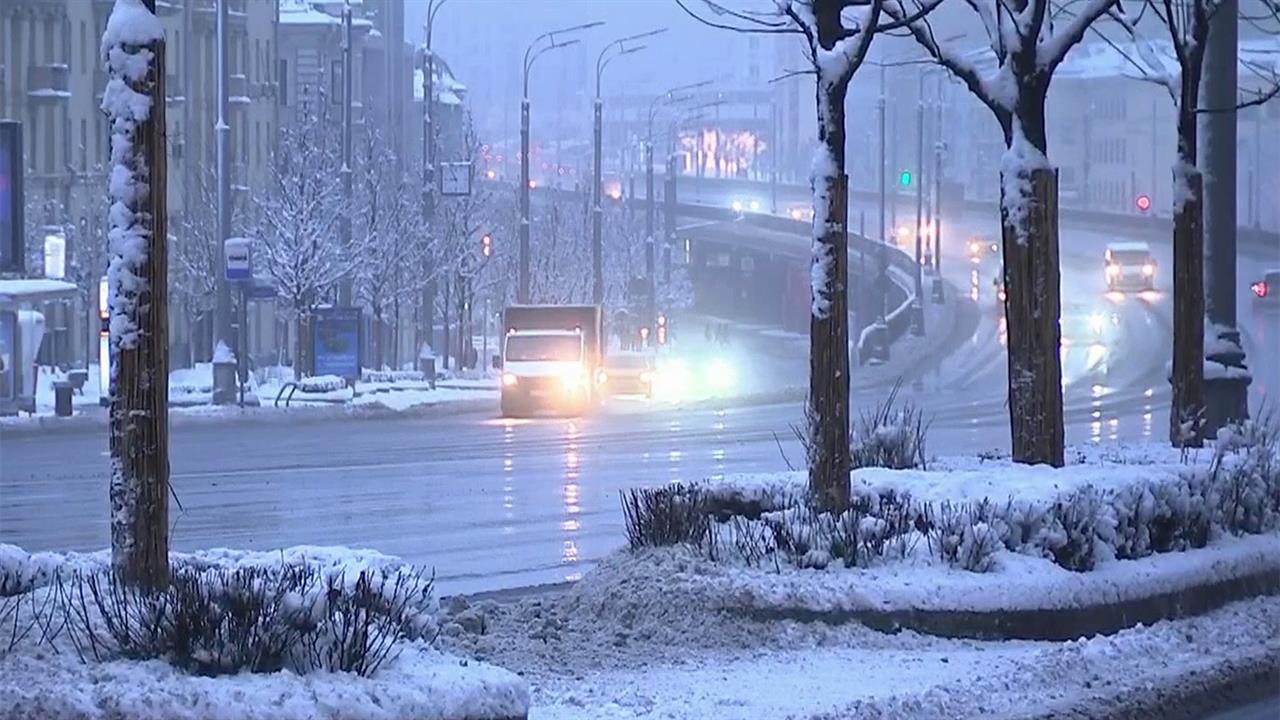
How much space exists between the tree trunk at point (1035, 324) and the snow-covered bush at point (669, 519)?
2.68 meters

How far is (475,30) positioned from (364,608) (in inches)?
7167

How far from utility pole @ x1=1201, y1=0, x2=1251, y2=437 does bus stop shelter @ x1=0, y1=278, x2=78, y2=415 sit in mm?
27072

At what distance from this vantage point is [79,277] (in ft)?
204

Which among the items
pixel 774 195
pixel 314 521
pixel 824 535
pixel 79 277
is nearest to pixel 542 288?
pixel 79 277

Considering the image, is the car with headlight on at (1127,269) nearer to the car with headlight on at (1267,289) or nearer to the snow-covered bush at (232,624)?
the car with headlight on at (1267,289)

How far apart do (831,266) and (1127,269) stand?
72.3 meters

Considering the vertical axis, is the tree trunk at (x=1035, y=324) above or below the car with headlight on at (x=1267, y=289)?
below

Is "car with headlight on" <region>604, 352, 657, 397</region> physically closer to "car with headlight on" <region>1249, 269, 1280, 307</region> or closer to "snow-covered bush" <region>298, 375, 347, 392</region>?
"snow-covered bush" <region>298, 375, 347, 392</region>

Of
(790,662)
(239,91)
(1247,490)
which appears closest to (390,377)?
(239,91)

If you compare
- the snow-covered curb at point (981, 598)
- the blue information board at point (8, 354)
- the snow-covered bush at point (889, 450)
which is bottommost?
the snow-covered curb at point (981, 598)

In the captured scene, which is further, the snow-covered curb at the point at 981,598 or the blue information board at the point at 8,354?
the blue information board at the point at 8,354

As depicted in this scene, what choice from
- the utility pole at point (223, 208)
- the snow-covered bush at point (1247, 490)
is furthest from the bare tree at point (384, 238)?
the snow-covered bush at point (1247, 490)

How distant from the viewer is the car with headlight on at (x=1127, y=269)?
84.1 m

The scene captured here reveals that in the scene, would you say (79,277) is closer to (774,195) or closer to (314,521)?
(314,521)
